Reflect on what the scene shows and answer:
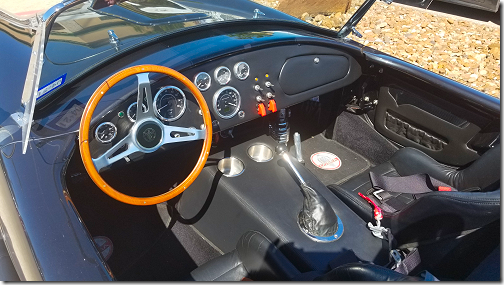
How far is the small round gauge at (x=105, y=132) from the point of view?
4.97 feet

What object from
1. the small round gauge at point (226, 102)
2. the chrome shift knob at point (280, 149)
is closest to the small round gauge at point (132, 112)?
the small round gauge at point (226, 102)

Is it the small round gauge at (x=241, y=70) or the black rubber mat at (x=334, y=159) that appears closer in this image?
the small round gauge at (x=241, y=70)

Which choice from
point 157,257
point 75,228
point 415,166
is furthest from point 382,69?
point 75,228

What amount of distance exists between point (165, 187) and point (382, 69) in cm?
174

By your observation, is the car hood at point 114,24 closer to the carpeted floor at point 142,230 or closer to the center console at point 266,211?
the carpeted floor at point 142,230

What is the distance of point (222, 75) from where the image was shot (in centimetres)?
194

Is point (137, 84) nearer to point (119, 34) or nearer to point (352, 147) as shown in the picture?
point (119, 34)

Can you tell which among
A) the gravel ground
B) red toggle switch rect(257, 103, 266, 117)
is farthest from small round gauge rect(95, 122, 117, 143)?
the gravel ground

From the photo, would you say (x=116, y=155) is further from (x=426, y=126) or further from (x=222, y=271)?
(x=426, y=126)

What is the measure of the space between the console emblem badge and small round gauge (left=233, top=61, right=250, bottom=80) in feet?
→ 2.09

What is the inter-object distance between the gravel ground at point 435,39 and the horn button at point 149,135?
142 inches

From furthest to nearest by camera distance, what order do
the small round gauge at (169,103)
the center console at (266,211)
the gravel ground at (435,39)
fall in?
the gravel ground at (435,39)
the center console at (266,211)
the small round gauge at (169,103)

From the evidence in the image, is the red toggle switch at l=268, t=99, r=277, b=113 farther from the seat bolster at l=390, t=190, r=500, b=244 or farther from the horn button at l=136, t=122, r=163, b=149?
the seat bolster at l=390, t=190, r=500, b=244

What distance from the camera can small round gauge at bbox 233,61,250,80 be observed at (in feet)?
6.50
